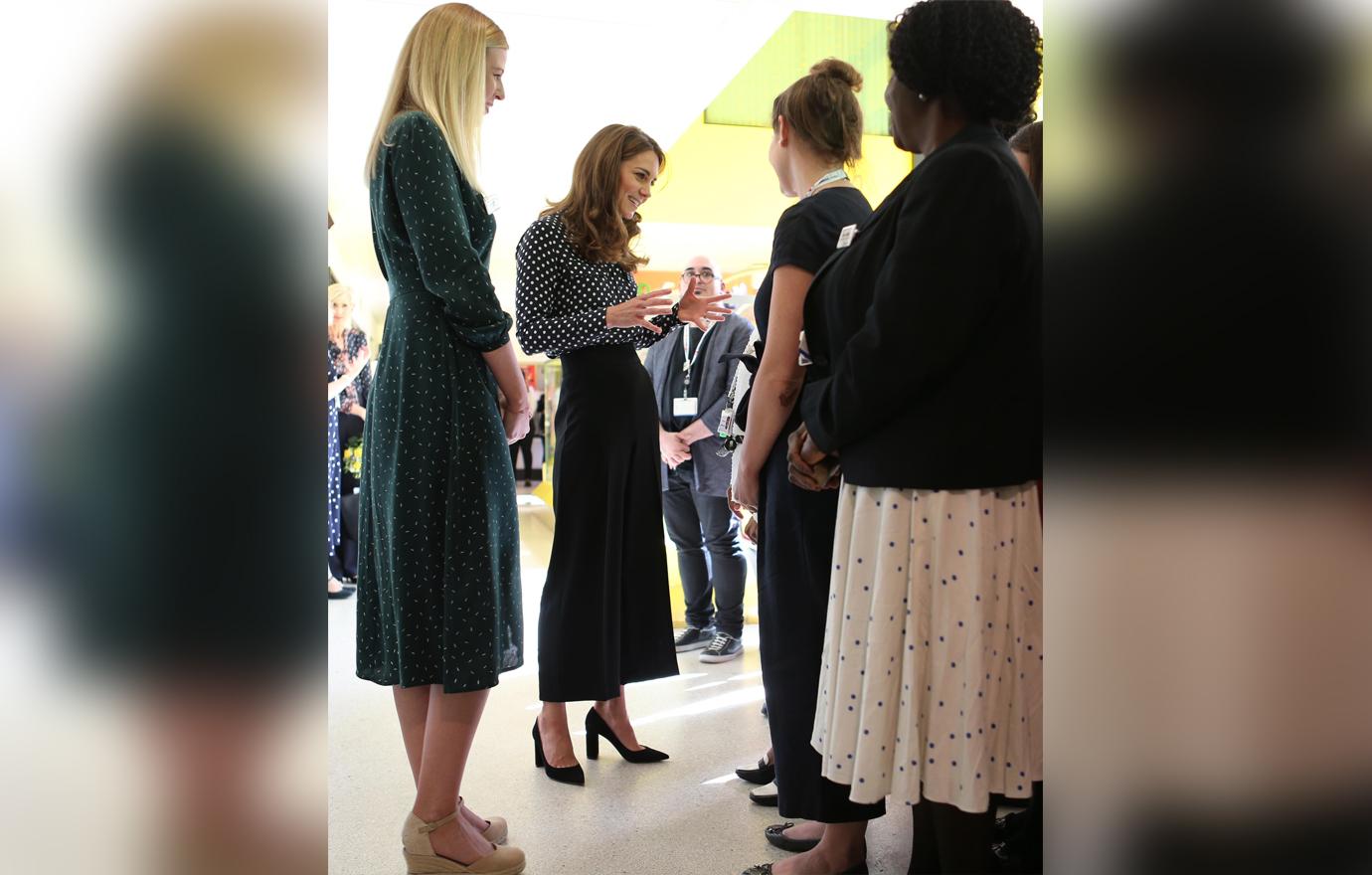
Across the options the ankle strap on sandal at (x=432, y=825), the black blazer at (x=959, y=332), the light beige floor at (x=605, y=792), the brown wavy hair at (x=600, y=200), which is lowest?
the light beige floor at (x=605, y=792)

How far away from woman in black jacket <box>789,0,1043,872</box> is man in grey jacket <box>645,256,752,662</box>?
8.13ft

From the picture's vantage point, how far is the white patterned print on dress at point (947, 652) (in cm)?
101

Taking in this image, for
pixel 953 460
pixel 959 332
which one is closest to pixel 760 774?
pixel 953 460

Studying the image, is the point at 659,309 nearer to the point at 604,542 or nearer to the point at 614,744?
the point at 604,542

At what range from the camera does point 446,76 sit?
1.56 meters

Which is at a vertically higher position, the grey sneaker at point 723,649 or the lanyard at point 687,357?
the lanyard at point 687,357

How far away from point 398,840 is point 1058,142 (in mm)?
1813

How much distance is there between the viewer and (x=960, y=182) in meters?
1.03

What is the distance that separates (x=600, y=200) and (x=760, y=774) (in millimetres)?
1535

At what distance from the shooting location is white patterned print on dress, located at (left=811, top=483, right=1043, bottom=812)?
1013 millimetres

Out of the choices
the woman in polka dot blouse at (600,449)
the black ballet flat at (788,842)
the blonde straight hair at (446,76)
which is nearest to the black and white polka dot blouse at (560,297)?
the woman in polka dot blouse at (600,449)

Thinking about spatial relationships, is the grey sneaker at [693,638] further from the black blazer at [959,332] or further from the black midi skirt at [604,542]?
the black blazer at [959,332]

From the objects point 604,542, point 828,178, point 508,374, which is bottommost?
point 604,542

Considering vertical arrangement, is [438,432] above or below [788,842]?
above
